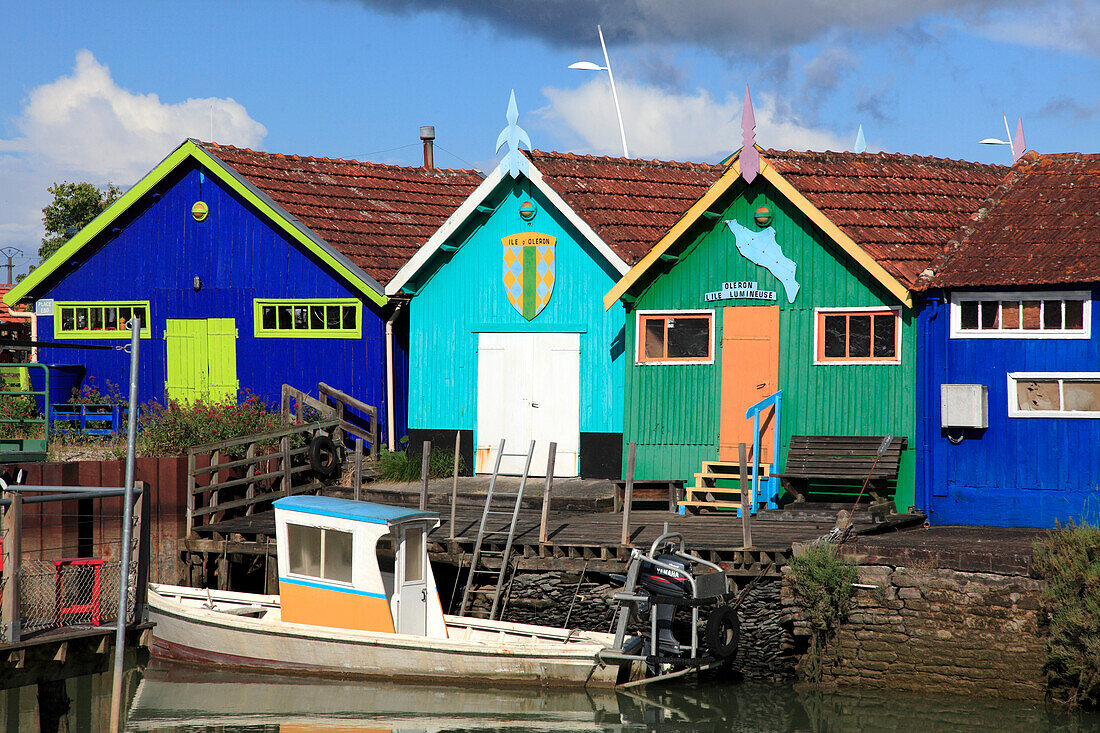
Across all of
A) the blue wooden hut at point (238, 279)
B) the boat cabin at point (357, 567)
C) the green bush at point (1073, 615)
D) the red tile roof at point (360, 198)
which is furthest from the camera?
the red tile roof at point (360, 198)

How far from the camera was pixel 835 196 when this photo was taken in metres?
18.4

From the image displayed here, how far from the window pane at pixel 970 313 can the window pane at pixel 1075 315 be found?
3.78ft

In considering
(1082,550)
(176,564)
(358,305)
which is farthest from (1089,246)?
(176,564)

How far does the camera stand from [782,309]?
1853 centimetres

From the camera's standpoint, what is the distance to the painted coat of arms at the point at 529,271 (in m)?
20.9

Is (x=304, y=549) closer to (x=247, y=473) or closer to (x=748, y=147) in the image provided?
(x=247, y=473)

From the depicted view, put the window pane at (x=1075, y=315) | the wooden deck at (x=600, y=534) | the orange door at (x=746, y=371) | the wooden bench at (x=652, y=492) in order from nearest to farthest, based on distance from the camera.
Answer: the wooden deck at (x=600, y=534) < the window pane at (x=1075, y=315) < the orange door at (x=746, y=371) < the wooden bench at (x=652, y=492)

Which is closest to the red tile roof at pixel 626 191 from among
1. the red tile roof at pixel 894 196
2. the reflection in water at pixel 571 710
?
the red tile roof at pixel 894 196

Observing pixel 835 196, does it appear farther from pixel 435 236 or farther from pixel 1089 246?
pixel 435 236

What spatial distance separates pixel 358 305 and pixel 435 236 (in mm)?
2067

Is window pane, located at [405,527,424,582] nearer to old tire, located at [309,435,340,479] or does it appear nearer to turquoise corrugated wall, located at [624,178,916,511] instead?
turquoise corrugated wall, located at [624,178,916,511]

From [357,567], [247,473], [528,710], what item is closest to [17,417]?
[247,473]

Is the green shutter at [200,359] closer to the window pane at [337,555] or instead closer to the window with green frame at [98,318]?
the window with green frame at [98,318]

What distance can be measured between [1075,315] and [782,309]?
4.06 metres
